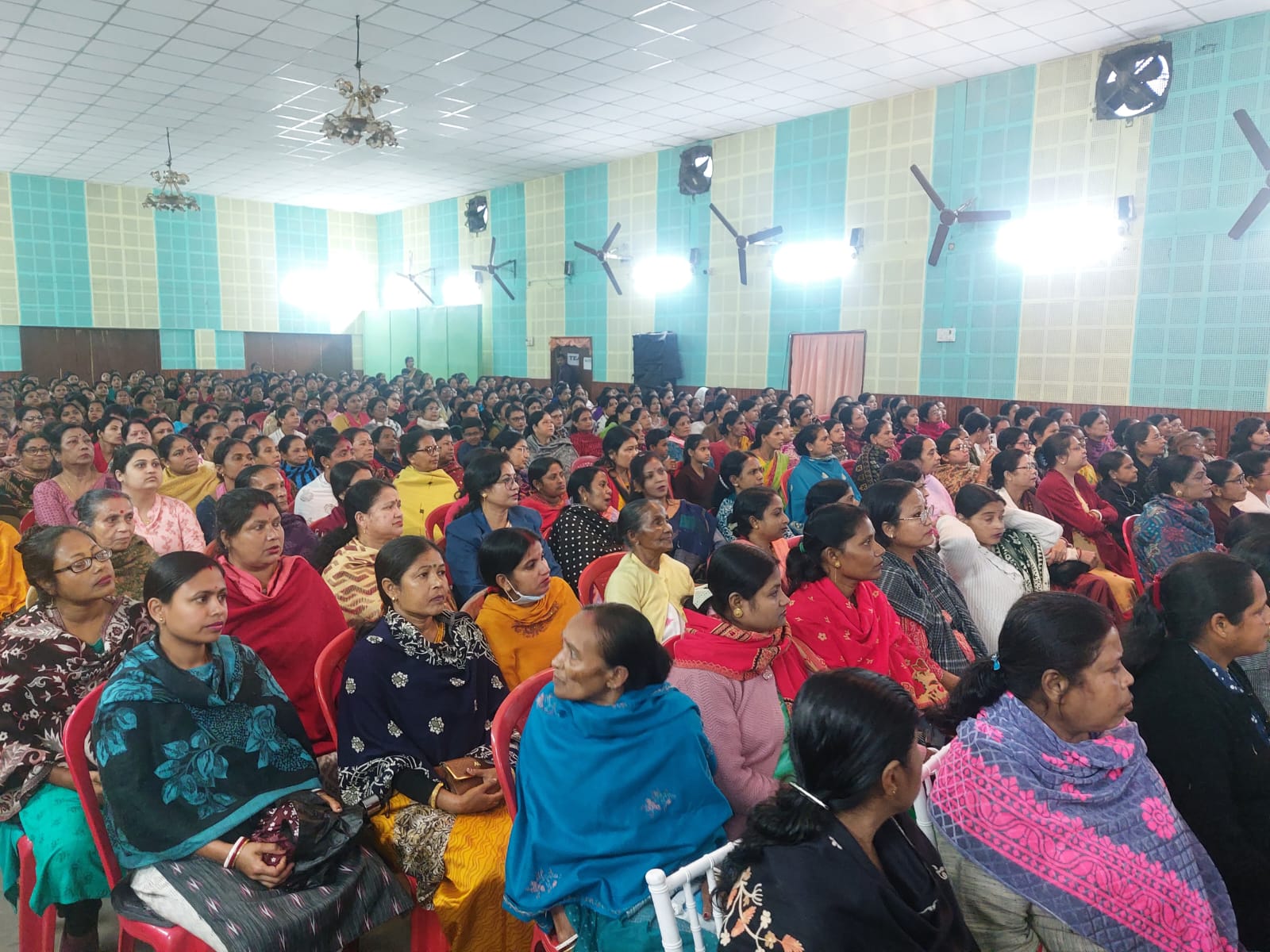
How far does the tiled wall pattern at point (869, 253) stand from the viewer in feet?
24.6

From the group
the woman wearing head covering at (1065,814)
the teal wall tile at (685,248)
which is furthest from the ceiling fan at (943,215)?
the woman wearing head covering at (1065,814)

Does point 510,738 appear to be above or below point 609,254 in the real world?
below

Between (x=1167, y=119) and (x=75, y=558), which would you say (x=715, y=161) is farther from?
(x=75, y=558)

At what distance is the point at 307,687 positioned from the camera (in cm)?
251

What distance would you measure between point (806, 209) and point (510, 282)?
635cm

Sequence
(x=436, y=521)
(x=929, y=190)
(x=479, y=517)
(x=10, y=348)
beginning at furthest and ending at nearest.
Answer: (x=10, y=348) < (x=929, y=190) < (x=436, y=521) < (x=479, y=517)

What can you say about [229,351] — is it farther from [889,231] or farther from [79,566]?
[79,566]

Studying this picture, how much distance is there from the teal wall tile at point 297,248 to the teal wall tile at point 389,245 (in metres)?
1.20

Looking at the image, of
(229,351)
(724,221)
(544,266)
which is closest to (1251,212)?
(724,221)

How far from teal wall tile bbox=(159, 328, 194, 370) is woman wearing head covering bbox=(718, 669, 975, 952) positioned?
16.6 meters

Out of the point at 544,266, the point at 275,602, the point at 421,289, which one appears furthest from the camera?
the point at 421,289

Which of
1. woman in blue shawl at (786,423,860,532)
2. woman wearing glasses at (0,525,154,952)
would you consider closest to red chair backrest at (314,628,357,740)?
woman wearing glasses at (0,525,154,952)

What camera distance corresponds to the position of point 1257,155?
276 inches

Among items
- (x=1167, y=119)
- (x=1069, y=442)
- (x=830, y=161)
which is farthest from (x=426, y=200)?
(x=1069, y=442)
